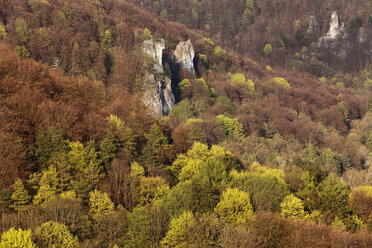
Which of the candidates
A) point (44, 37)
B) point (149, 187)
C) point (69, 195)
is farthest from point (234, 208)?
point (44, 37)

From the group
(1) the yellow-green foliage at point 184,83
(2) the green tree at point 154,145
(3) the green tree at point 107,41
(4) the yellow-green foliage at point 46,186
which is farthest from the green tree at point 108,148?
(1) the yellow-green foliage at point 184,83

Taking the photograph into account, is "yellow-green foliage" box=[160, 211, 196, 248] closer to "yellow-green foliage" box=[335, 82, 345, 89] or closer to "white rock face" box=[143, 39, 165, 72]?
"white rock face" box=[143, 39, 165, 72]

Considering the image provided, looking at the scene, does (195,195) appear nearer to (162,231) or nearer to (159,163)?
(162,231)

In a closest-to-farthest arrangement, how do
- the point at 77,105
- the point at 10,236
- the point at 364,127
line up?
the point at 10,236 < the point at 77,105 < the point at 364,127

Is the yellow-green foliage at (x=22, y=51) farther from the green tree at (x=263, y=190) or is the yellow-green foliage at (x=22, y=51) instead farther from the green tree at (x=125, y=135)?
the green tree at (x=263, y=190)

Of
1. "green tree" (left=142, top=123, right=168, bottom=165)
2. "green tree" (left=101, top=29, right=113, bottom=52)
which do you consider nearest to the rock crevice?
"green tree" (left=101, top=29, right=113, bottom=52)

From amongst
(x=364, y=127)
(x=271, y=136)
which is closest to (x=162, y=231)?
(x=271, y=136)
